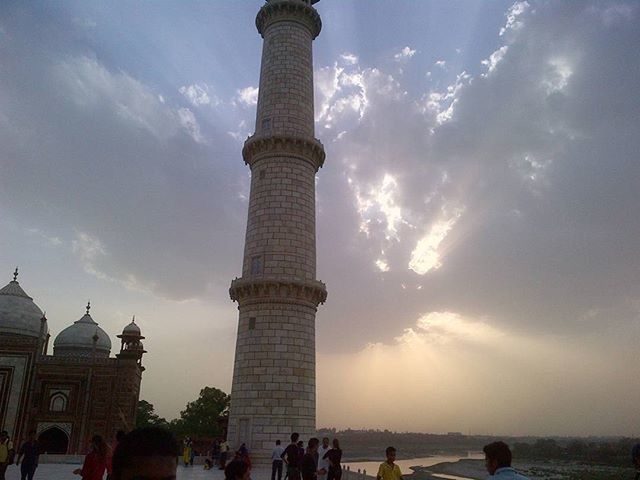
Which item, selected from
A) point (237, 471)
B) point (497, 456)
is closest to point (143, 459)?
point (237, 471)

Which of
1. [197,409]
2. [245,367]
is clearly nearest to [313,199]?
[245,367]

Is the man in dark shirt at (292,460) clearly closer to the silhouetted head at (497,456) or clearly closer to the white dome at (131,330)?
the silhouetted head at (497,456)

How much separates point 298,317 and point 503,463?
Answer: 767 inches

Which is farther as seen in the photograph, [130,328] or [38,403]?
[130,328]

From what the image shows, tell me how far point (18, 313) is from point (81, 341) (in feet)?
20.8

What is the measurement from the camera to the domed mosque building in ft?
128

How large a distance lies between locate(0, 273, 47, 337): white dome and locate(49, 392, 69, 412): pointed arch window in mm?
5801

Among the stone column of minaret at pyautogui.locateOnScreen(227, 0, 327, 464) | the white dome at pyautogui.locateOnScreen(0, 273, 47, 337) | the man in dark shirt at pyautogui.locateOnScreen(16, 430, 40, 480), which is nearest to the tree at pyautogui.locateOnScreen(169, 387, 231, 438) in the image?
the white dome at pyautogui.locateOnScreen(0, 273, 47, 337)

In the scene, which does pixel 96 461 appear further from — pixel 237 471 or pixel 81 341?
pixel 81 341

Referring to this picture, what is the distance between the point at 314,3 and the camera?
1305 inches

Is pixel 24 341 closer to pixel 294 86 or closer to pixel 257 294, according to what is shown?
pixel 257 294

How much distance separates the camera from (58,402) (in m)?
40.2

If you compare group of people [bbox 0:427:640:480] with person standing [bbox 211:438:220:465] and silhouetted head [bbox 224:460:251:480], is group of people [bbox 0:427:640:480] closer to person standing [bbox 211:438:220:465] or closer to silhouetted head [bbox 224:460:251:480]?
silhouetted head [bbox 224:460:251:480]

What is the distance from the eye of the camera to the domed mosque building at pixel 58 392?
3906 cm
